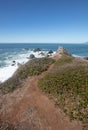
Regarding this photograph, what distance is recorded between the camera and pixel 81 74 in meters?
17.8

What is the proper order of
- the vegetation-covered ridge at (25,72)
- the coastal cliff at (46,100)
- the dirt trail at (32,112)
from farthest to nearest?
the vegetation-covered ridge at (25,72) < the coastal cliff at (46,100) < the dirt trail at (32,112)

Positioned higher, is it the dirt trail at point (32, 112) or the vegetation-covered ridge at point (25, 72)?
the vegetation-covered ridge at point (25, 72)

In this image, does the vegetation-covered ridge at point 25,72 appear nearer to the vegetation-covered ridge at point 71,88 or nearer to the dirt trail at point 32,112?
the dirt trail at point 32,112

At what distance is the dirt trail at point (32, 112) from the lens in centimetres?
1337

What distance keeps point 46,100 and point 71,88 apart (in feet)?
8.13

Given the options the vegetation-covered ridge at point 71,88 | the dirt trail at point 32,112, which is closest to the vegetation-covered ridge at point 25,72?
the dirt trail at point 32,112

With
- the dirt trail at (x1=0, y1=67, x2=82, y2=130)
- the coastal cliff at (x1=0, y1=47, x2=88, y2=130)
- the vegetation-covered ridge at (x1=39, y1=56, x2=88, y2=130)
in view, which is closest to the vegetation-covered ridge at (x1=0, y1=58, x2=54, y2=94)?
the coastal cliff at (x1=0, y1=47, x2=88, y2=130)

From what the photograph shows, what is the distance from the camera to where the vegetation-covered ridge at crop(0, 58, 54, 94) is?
1902cm

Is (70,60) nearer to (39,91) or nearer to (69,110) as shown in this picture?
(39,91)

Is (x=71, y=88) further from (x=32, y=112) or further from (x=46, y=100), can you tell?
(x=32, y=112)

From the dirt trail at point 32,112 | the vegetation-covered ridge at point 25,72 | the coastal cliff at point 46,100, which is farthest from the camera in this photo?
→ the vegetation-covered ridge at point 25,72

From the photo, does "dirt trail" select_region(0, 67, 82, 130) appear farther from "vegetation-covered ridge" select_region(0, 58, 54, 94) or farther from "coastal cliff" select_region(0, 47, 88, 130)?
"vegetation-covered ridge" select_region(0, 58, 54, 94)

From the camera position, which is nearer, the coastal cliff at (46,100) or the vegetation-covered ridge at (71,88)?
the coastal cliff at (46,100)

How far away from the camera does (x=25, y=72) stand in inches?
836
